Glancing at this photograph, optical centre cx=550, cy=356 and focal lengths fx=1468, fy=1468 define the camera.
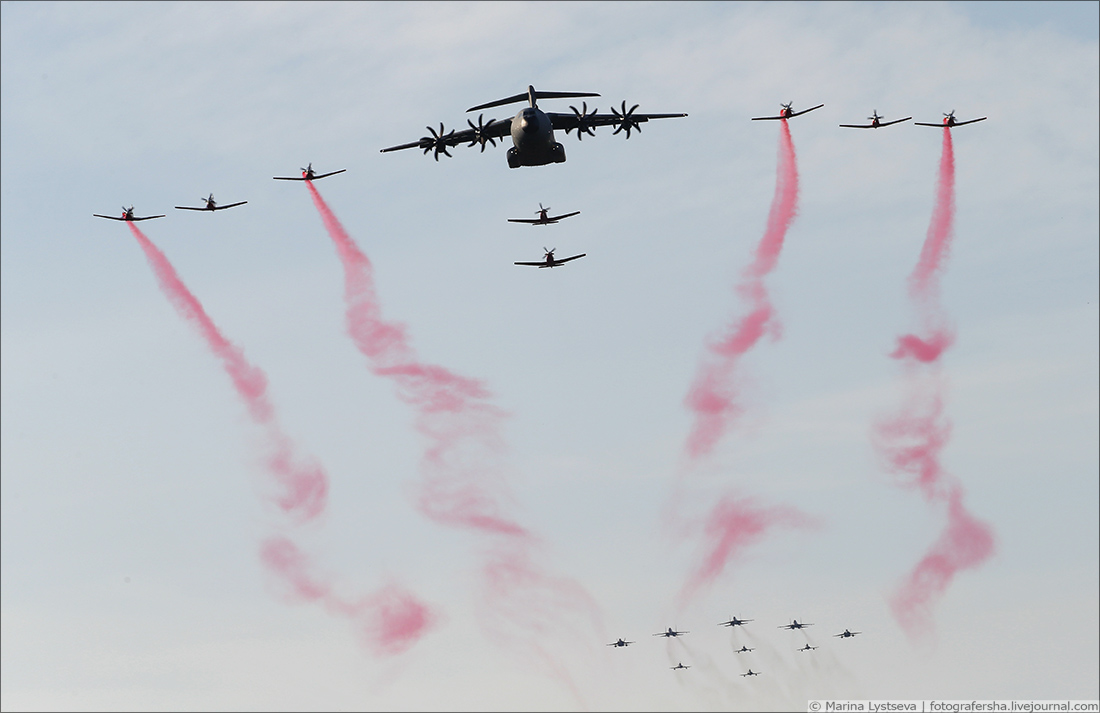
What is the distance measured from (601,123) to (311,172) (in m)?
17.6

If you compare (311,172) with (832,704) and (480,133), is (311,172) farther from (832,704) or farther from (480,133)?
(832,704)

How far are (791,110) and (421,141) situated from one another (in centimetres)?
2226

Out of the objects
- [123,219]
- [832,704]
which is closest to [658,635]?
[832,704]

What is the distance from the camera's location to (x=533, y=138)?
260 feet

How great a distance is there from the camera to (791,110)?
84125 mm

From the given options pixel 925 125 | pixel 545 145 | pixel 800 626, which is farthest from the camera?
pixel 800 626

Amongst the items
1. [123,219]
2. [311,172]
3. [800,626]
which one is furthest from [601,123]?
[800,626]

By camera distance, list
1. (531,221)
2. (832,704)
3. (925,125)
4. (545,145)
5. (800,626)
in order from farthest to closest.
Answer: (800,626) → (832,704) → (531,221) → (925,125) → (545,145)

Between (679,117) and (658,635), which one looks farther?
(658,635)

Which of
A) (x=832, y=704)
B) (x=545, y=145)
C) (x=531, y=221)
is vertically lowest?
(x=832, y=704)

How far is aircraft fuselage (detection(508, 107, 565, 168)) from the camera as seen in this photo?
259 ft

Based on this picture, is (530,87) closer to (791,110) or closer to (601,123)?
(601,123)

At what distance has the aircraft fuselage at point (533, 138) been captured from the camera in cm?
7906

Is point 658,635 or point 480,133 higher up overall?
point 480,133
